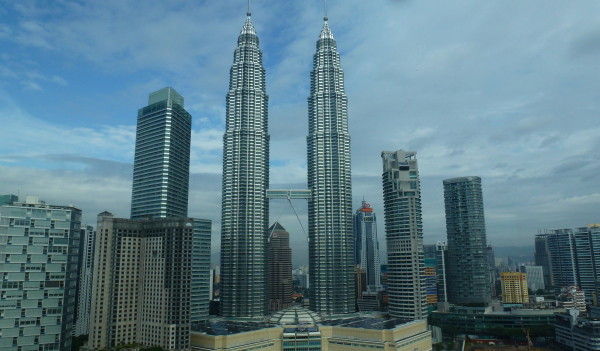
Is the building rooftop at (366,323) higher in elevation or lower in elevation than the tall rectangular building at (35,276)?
lower

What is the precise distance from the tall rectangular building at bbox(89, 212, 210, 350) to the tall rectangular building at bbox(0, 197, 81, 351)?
3188cm

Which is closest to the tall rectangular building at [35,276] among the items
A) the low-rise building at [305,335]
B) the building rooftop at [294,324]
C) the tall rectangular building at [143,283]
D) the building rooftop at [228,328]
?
the tall rectangular building at [143,283]

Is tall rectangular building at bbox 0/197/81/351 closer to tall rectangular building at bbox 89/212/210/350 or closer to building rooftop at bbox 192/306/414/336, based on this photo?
tall rectangular building at bbox 89/212/210/350

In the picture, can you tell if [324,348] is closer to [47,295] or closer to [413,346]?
[413,346]

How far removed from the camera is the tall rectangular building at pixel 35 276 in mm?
116062

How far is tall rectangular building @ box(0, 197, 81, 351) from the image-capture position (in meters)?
116

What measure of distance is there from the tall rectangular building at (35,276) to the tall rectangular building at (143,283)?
31.9m

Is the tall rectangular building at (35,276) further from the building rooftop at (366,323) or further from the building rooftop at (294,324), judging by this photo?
the building rooftop at (366,323)

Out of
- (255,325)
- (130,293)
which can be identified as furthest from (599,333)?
(130,293)

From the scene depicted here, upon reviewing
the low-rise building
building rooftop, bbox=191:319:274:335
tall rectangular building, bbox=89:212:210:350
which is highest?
tall rectangular building, bbox=89:212:210:350

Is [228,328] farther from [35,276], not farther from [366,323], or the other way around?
[35,276]

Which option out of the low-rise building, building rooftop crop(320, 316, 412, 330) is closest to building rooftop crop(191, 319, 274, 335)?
the low-rise building

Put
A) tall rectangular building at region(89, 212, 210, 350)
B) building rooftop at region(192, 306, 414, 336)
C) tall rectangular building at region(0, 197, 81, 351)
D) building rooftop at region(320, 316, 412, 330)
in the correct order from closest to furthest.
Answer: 1. tall rectangular building at region(0, 197, 81, 351)
2. tall rectangular building at region(89, 212, 210, 350)
3. building rooftop at region(192, 306, 414, 336)
4. building rooftop at region(320, 316, 412, 330)

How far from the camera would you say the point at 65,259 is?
128 m
